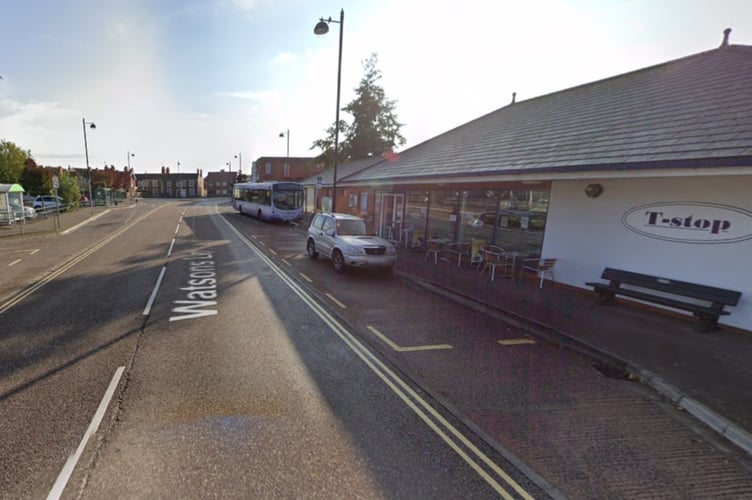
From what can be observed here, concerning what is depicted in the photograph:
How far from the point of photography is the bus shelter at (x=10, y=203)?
20.0 meters

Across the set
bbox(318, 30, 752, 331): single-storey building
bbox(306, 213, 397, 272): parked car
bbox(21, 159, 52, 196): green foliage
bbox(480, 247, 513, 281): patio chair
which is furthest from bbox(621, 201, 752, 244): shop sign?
bbox(21, 159, 52, 196): green foliage

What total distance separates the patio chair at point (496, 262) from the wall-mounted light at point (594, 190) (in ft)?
9.27

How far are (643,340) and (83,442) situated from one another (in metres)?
8.02

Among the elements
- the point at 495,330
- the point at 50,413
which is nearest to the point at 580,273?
the point at 495,330

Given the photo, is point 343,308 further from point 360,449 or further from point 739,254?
point 739,254

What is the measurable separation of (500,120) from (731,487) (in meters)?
14.2

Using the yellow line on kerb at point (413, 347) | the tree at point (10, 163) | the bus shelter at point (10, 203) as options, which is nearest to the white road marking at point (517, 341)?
the yellow line on kerb at point (413, 347)

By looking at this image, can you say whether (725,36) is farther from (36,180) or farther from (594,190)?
(36,180)

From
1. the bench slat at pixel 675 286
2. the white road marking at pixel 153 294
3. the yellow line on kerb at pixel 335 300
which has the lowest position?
the white road marking at pixel 153 294

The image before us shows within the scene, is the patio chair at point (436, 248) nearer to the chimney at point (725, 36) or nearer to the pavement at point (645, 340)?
the pavement at point (645, 340)

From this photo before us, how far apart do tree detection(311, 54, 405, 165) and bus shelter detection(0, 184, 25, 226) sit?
27.4 m

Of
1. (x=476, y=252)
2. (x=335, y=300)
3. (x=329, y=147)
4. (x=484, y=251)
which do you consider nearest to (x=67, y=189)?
(x=329, y=147)

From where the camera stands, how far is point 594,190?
8703mm

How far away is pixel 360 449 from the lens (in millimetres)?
3424
